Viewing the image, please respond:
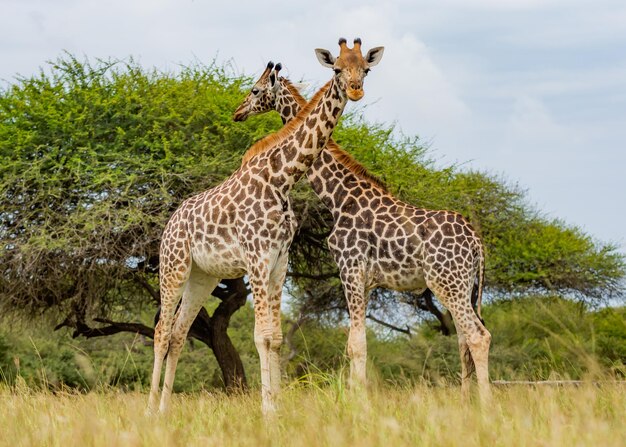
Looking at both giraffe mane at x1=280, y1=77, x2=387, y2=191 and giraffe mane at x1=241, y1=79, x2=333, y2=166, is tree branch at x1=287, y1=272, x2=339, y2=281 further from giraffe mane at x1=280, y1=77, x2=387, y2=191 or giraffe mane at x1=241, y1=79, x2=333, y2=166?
giraffe mane at x1=241, y1=79, x2=333, y2=166

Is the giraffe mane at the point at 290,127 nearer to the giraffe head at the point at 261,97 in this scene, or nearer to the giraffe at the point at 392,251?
the giraffe at the point at 392,251

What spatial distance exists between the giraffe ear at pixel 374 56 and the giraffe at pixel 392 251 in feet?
6.72

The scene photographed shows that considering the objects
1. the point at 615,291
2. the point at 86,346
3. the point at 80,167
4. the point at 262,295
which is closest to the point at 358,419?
the point at 262,295

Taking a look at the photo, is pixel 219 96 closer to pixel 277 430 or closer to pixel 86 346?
pixel 277 430

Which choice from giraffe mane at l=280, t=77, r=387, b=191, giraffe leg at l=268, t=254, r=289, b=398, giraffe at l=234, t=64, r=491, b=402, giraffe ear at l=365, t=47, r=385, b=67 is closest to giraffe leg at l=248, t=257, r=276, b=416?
giraffe leg at l=268, t=254, r=289, b=398

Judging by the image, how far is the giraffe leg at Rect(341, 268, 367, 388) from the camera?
10.7 m

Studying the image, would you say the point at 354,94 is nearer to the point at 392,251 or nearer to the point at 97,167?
the point at 392,251

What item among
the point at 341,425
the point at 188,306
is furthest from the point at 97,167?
the point at 341,425

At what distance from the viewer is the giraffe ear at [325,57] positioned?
9.66m

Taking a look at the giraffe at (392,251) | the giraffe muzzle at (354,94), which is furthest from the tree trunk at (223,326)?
the giraffe muzzle at (354,94)

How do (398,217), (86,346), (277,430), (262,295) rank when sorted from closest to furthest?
(277,430)
(262,295)
(398,217)
(86,346)

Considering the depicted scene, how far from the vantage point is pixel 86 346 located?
30.5 m

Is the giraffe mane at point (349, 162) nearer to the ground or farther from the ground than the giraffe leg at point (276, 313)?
farther from the ground

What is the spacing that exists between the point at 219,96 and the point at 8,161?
4.25 m
